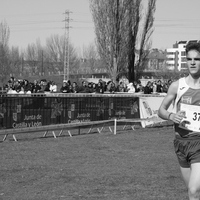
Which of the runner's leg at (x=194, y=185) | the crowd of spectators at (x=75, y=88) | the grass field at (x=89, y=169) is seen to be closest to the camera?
the runner's leg at (x=194, y=185)

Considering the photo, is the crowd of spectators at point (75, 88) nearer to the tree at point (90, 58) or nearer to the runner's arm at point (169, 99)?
the runner's arm at point (169, 99)

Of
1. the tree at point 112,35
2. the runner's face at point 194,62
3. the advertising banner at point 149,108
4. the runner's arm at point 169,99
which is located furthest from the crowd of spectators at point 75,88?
the runner's face at point 194,62

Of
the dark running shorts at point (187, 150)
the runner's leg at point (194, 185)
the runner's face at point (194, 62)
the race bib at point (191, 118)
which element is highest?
the runner's face at point (194, 62)

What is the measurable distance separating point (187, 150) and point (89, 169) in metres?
4.75

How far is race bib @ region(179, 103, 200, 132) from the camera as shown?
5.32 m

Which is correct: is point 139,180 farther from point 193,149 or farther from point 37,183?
point 193,149

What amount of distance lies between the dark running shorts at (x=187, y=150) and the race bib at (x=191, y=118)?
0.14 m

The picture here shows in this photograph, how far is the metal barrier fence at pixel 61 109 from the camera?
50.4 ft

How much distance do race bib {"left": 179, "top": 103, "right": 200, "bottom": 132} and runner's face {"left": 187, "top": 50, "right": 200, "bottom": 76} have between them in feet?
1.20

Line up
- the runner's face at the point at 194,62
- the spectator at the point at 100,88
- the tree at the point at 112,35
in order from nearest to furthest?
the runner's face at the point at 194,62
the spectator at the point at 100,88
the tree at the point at 112,35

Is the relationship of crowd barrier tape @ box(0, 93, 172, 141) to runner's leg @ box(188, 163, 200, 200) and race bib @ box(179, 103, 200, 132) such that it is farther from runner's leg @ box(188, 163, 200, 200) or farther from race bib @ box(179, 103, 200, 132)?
runner's leg @ box(188, 163, 200, 200)

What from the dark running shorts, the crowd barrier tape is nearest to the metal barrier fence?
the crowd barrier tape

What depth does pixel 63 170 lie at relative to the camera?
9.73 metres

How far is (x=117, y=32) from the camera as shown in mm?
40438
